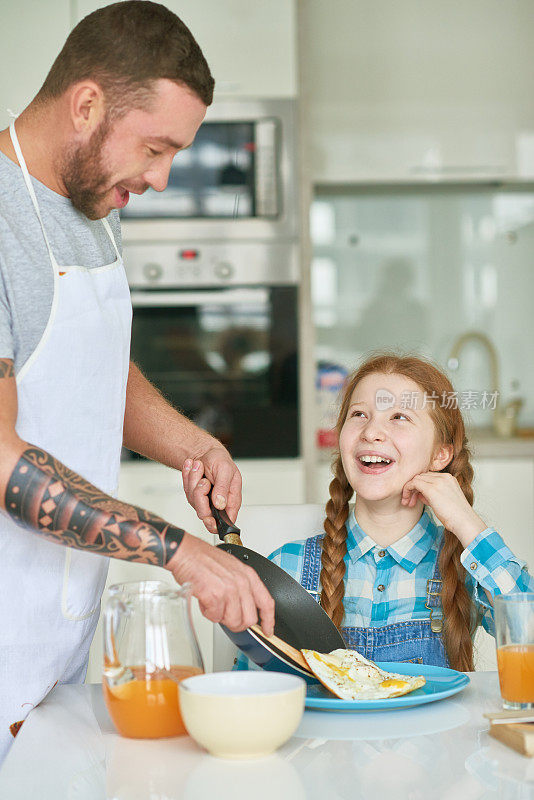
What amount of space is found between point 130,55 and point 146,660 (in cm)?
66

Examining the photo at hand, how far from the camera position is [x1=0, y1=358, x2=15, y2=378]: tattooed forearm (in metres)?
0.95

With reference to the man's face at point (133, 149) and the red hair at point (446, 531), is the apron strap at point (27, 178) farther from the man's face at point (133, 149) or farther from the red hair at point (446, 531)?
the red hair at point (446, 531)

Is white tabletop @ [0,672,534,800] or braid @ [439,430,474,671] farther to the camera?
braid @ [439,430,474,671]

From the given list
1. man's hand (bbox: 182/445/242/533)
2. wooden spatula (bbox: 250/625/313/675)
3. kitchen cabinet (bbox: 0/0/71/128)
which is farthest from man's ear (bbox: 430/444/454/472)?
kitchen cabinet (bbox: 0/0/71/128)

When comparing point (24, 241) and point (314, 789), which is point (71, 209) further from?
point (314, 789)

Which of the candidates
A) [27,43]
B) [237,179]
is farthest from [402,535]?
[27,43]

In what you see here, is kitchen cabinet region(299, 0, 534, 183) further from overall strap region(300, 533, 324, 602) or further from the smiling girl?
overall strap region(300, 533, 324, 602)

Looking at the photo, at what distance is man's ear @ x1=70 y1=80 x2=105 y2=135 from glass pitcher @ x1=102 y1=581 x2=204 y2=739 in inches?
21.8

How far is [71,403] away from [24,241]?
0.66 feet

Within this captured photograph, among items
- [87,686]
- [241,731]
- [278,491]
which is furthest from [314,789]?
[278,491]

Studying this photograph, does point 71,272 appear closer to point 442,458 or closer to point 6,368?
point 6,368

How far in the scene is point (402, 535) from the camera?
144 cm

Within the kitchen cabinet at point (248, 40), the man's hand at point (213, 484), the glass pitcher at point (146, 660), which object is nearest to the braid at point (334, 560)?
the man's hand at point (213, 484)

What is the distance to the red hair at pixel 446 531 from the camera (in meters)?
1.29
